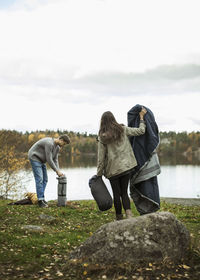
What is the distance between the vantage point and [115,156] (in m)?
6.56

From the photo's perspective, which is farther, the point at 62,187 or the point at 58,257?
the point at 62,187

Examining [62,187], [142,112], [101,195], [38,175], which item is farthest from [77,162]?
[101,195]

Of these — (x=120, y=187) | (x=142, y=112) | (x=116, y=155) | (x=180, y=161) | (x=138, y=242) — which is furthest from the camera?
(x=180, y=161)

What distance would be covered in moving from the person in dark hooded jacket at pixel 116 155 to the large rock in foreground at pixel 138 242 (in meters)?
1.20

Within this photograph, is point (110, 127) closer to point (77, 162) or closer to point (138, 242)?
point (138, 242)

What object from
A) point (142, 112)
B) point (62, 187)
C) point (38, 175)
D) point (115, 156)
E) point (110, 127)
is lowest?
point (62, 187)

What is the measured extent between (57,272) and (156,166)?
119 inches

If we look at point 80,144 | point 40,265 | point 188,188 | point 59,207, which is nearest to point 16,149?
point 59,207

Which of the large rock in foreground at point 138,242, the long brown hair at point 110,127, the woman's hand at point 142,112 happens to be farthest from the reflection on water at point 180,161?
the large rock in foreground at point 138,242

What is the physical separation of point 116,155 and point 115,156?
0.03 metres

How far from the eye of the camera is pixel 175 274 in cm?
501

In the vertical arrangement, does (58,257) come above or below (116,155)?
below

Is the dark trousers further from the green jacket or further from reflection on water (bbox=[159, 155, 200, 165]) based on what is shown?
reflection on water (bbox=[159, 155, 200, 165])

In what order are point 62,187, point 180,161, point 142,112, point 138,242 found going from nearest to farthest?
1. point 138,242
2. point 142,112
3. point 62,187
4. point 180,161
